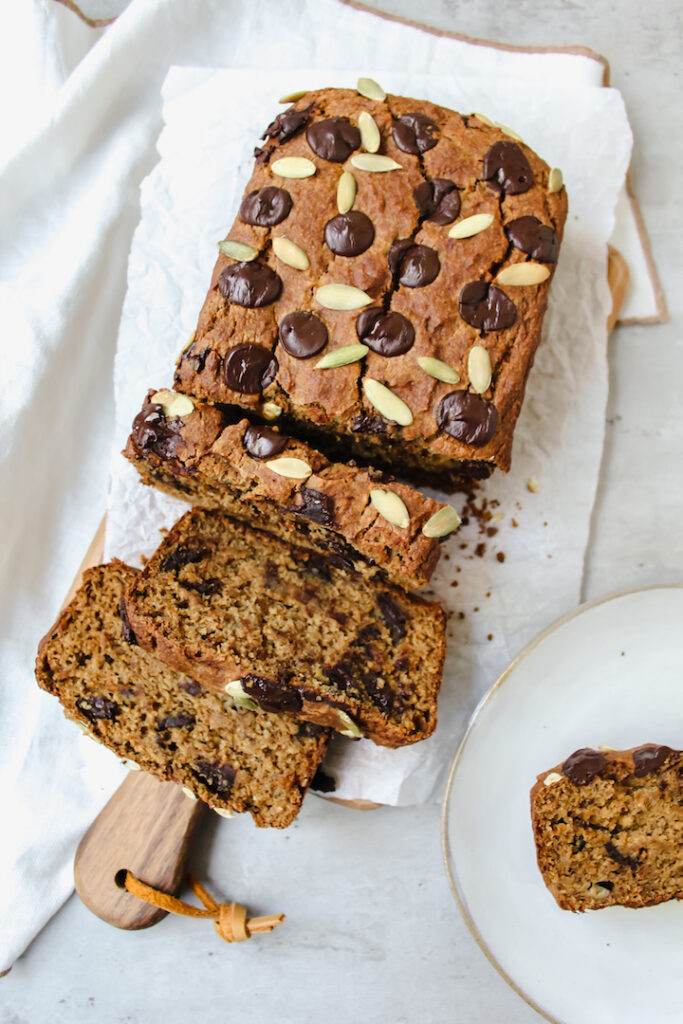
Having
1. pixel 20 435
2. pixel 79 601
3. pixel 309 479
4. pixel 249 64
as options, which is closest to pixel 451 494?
pixel 309 479

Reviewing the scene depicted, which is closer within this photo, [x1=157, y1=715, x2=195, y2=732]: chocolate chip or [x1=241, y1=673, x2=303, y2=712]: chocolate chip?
[x1=241, y1=673, x2=303, y2=712]: chocolate chip

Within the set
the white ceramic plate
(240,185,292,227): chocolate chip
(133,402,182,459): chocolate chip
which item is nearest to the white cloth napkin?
(133,402,182,459): chocolate chip

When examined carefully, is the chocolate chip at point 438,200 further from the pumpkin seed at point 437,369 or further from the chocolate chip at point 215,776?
the chocolate chip at point 215,776

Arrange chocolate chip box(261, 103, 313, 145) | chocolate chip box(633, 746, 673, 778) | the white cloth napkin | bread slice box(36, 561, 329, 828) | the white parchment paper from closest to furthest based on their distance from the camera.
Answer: chocolate chip box(261, 103, 313, 145)
chocolate chip box(633, 746, 673, 778)
bread slice box(36, 561, 329, 828)
the white parchment paper
the white cloth napkin

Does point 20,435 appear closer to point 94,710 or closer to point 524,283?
point 94,710

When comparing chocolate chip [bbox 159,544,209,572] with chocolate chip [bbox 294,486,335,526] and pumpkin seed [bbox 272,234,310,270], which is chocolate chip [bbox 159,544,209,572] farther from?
pumpkin seed [bbox 272,234,310,270]
